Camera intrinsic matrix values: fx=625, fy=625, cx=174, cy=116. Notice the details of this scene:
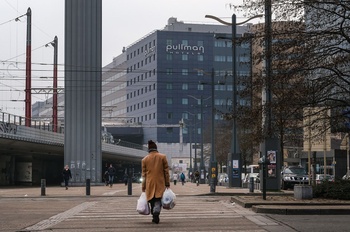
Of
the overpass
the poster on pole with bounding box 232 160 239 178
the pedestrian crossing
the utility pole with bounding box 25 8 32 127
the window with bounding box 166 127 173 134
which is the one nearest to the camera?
the pedestrian crossing

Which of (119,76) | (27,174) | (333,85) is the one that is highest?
(119,76)

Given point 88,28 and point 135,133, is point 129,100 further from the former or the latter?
point 88,28

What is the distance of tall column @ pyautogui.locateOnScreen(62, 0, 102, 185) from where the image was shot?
5038 centimetres

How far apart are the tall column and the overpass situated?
146 inches

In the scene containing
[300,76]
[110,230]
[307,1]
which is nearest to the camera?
[110,230]

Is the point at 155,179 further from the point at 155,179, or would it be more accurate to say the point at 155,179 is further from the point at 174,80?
the point at 174,80

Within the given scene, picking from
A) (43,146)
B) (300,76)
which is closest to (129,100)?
(43,146)

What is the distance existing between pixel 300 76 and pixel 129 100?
12175 cm

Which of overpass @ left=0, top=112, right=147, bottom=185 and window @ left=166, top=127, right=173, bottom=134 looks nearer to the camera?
overpass @ left=0, top=112, right=147, bottom=185

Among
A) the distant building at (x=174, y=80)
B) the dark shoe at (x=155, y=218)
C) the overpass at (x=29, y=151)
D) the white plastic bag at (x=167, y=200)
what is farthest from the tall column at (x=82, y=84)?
the distant building at (x=174, y=80)

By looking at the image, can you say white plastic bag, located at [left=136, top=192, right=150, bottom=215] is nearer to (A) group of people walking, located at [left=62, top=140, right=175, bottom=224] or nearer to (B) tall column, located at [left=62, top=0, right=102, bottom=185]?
(A) group of people walking, located at [left=62, top=140, right=175, bottom=224]

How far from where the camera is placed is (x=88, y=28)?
50.6m

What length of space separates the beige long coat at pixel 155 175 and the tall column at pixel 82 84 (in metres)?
37.5

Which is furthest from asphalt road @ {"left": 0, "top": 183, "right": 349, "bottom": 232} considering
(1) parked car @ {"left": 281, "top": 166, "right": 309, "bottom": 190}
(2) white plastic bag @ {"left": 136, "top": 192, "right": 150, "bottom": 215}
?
(1) parked car @ {"left": 281, "top": 166, "right": 309, "bottom": 190}
